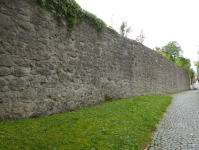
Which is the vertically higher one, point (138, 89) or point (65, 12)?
point (65, 12)

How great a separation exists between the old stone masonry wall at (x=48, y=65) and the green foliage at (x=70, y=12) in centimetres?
23

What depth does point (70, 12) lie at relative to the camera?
5.18 meters

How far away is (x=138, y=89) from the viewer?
10078mm

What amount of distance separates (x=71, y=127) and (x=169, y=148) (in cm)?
218

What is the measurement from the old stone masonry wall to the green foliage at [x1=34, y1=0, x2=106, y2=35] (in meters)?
0.23

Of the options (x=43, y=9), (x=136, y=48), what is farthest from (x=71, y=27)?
(x=136, y=48)

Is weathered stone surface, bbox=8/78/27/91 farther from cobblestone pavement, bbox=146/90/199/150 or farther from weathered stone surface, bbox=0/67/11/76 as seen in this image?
cobblestone pavement, bbox=146/90/199/150

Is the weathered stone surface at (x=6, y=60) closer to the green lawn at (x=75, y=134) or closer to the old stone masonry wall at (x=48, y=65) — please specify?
the old stone masonry wall at (x=48, y=65)

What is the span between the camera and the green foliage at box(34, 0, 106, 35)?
4645mm

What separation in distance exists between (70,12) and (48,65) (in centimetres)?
205

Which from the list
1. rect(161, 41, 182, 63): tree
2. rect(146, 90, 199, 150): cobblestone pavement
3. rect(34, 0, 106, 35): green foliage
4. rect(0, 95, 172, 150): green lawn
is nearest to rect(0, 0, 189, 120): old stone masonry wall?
rect(34, 0, 106, 35): green foliage

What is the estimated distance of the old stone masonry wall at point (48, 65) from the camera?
3639mm

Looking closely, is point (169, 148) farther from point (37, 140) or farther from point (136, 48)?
point (136, 48)

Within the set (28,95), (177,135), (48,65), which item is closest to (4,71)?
(28,95)
